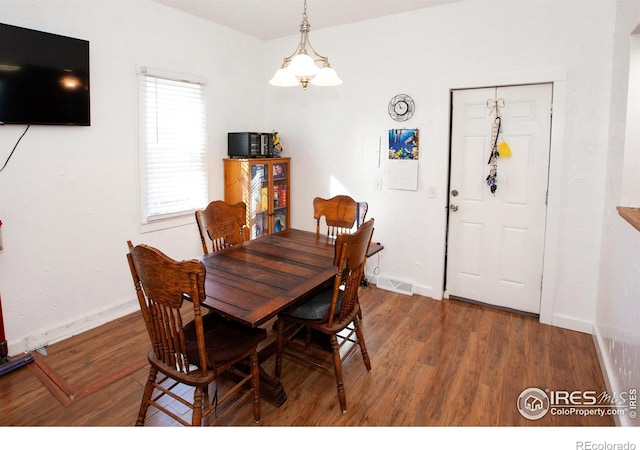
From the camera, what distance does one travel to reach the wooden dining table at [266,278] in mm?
1895

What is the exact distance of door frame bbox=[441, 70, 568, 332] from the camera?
10.2 feet

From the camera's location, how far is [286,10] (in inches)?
145

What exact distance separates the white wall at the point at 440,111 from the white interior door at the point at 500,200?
12 cm

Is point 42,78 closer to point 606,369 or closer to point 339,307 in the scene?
point 339,307

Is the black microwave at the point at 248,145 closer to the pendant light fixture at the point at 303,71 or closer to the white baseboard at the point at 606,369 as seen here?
the pendant light fixture at the point at 303,71

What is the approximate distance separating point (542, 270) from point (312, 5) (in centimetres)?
313

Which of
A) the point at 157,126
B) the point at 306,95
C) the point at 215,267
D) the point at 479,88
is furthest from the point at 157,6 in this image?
the point at 479,88

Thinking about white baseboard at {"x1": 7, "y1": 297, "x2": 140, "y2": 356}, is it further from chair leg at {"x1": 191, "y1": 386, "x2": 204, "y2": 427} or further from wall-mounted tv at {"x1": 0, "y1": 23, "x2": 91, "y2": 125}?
chair leg at {"x1": 191, "y1": 386, "x2": 204, "y2": 427}

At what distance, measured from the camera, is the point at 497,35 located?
3320 millimetres

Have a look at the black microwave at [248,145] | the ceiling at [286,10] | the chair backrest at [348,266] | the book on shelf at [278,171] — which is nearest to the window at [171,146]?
the black microwave at [248,145]

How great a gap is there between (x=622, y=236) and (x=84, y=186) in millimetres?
3790

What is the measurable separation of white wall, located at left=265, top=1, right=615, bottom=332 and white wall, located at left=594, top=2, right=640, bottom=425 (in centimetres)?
16

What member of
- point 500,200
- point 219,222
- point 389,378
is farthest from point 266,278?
point 500,200

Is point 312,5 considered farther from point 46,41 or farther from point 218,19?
point 46,41
